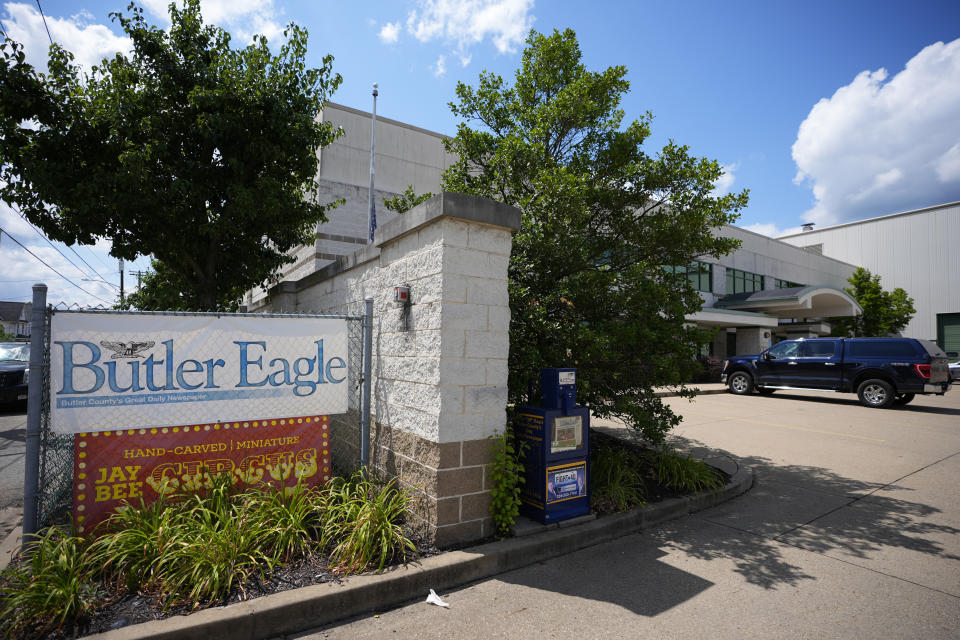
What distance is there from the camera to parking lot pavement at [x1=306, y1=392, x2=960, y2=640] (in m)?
3.09

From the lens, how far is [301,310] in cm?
783

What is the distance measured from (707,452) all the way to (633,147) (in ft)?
16.4

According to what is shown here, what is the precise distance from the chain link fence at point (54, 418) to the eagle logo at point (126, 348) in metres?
0.01

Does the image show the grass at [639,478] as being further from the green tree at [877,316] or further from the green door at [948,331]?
the green door at [948,331]

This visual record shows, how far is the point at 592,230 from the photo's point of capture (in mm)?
6340

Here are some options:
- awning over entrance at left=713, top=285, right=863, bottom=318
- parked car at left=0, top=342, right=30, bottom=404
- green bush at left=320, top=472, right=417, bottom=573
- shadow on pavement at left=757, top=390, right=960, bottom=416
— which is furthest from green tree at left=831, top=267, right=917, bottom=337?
parked car at left=0, top=342, right=30, bottom=404

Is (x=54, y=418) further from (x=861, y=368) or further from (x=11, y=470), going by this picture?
(x=861, y=368)

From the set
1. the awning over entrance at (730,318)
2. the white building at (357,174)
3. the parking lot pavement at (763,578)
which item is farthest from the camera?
the awning over entrance at (730,318)

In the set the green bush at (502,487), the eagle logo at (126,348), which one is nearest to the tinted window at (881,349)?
the green bush at (502,487)

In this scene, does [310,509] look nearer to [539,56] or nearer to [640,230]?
[640,230]

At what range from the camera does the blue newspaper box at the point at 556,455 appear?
434cm

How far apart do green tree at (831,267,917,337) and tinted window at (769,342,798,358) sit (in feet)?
79.3

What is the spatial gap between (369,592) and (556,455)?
1.94 meters

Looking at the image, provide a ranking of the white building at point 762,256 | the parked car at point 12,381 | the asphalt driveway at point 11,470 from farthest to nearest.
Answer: the white building at point 762,256 → the parked car at point 12,381 → the asphalt driveway at point 11,470
